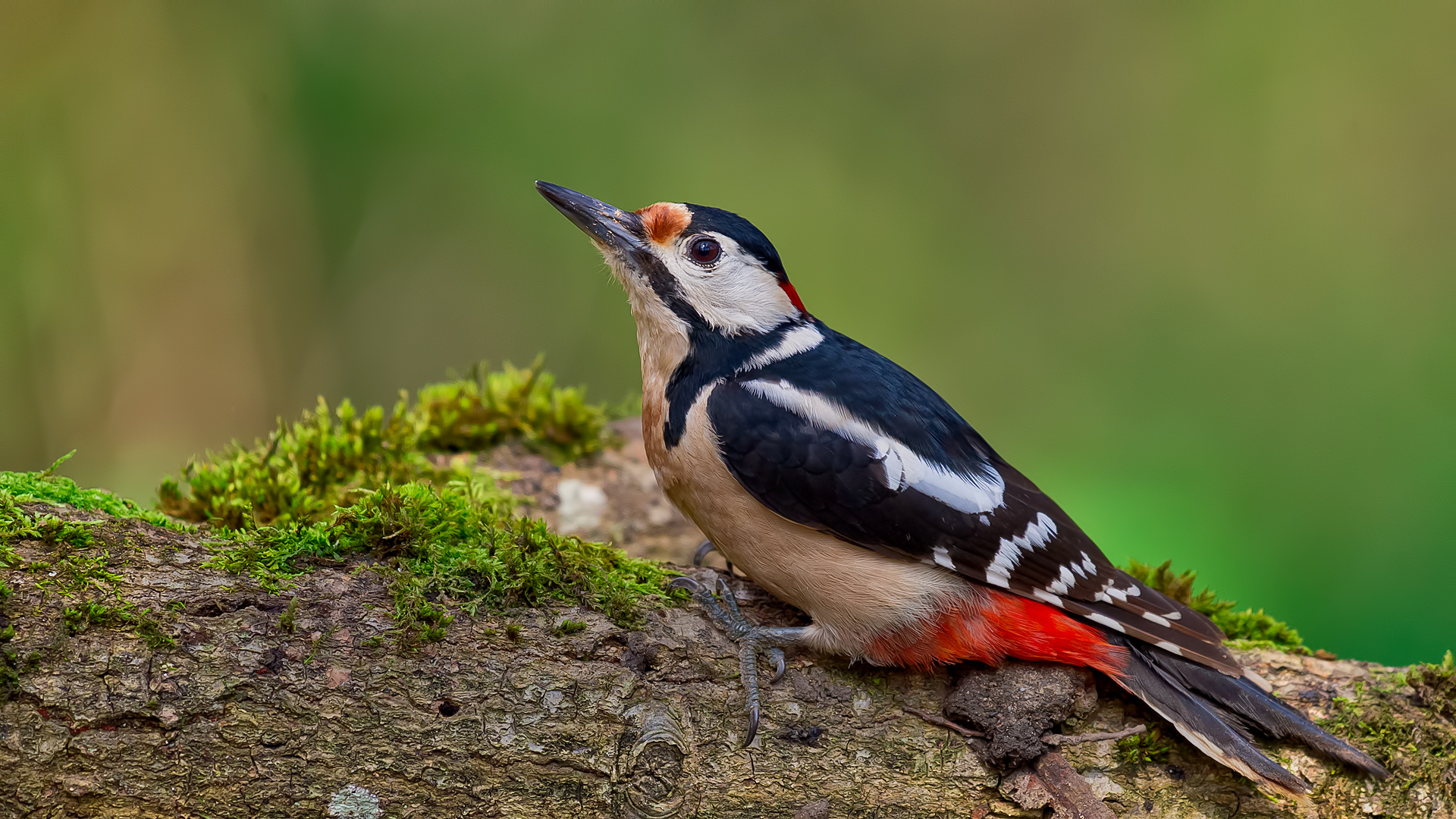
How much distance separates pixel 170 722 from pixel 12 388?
4.68m

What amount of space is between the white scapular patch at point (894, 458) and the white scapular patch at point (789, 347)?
0.15m

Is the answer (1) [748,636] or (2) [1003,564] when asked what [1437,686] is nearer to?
(2) [1003,564]

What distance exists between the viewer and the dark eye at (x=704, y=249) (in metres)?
3.21

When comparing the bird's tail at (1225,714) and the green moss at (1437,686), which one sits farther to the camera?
the green moss at (1437,686)

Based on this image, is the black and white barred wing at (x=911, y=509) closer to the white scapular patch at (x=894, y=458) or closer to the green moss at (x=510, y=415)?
the white scapular patch at (x=894, y=458)

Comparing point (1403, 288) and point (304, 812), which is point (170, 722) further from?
point (1403, 288)

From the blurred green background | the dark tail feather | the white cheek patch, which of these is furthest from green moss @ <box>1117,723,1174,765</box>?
the blurred green background

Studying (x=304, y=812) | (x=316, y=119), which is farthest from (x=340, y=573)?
(x=316, y=119)

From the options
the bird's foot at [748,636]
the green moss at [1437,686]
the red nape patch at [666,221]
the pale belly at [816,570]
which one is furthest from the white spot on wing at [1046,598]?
the red nape patch at [666,221]

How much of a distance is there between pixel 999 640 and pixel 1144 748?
54cm

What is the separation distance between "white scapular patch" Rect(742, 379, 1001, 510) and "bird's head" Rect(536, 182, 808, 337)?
381mm

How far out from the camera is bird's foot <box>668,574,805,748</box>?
2.59 meters

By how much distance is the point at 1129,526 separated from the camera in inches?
204

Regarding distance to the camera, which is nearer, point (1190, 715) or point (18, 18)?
point (1190, 715)
